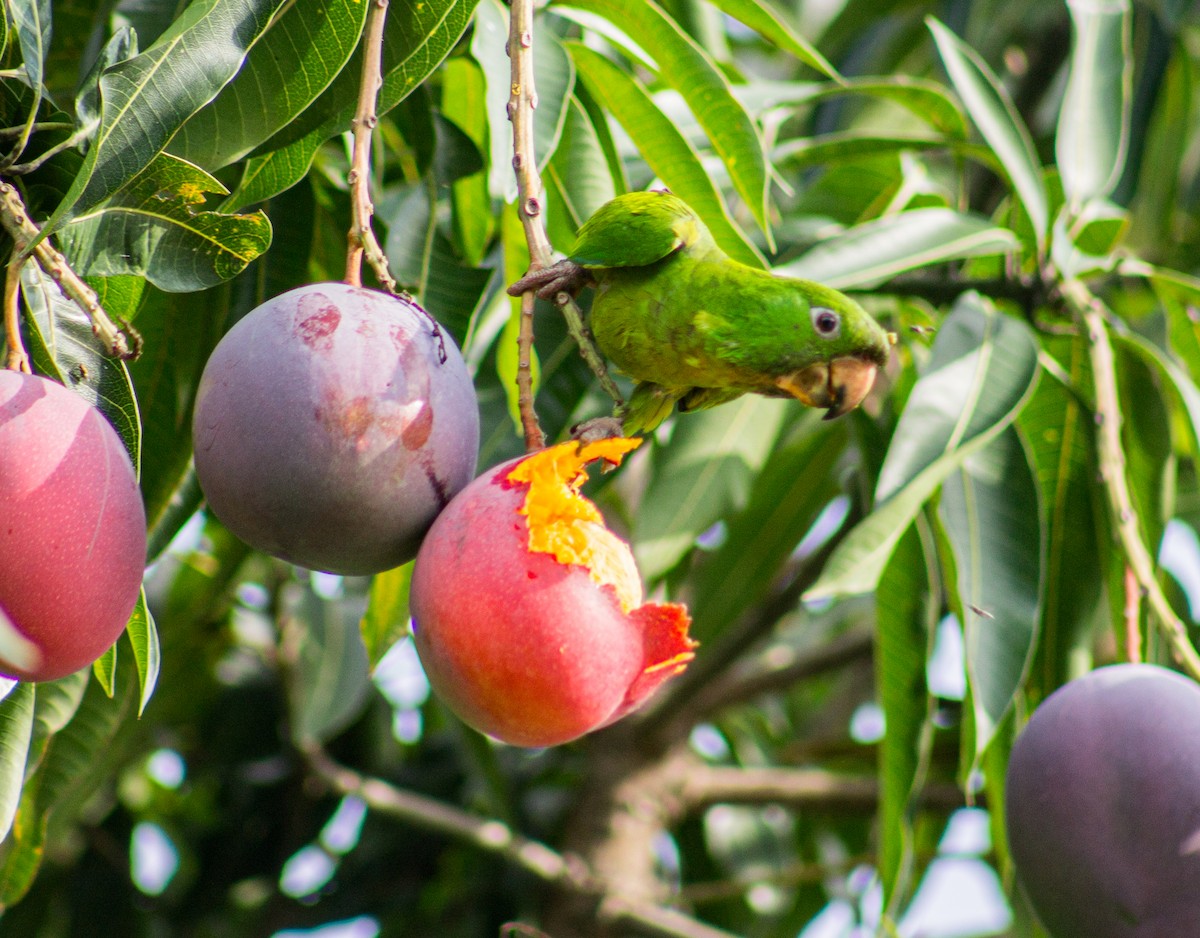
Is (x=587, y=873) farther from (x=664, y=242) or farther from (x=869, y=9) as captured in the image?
(x=869, y=9)

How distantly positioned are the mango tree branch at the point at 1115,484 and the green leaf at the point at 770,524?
2.10 feet

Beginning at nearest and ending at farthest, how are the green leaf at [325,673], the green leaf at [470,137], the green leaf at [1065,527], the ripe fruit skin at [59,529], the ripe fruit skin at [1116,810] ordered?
the ripe fruit skin at [59,529] → the ripe fruit skin at [1116,810] → the green leaf at [470,137] → the green leaf at [1065,527] → the green leaf at [325,673]

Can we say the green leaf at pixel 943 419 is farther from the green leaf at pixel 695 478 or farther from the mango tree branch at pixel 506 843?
the mango tree branch at pixel 506 843

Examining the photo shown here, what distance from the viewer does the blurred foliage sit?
103 centimetres

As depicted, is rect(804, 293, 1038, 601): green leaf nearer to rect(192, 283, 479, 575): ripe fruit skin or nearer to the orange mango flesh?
the orange mango flesh

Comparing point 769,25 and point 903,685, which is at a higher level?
point 769,25

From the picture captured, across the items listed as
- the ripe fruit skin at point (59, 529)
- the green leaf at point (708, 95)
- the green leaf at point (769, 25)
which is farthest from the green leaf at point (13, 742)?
the green leaf at point (769, 25)

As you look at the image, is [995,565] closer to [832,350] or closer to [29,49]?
[832,350]

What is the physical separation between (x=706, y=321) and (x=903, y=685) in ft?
2.18

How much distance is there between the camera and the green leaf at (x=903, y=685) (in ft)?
4.84

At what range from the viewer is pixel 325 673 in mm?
2148

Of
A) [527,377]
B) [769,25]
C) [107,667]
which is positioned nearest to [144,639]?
[107,667]

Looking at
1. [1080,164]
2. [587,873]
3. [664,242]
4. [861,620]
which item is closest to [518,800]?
[587,873]

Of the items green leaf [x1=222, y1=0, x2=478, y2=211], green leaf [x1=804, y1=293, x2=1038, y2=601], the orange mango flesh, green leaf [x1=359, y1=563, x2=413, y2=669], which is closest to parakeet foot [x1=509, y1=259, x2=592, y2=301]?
the orange mango flesh
